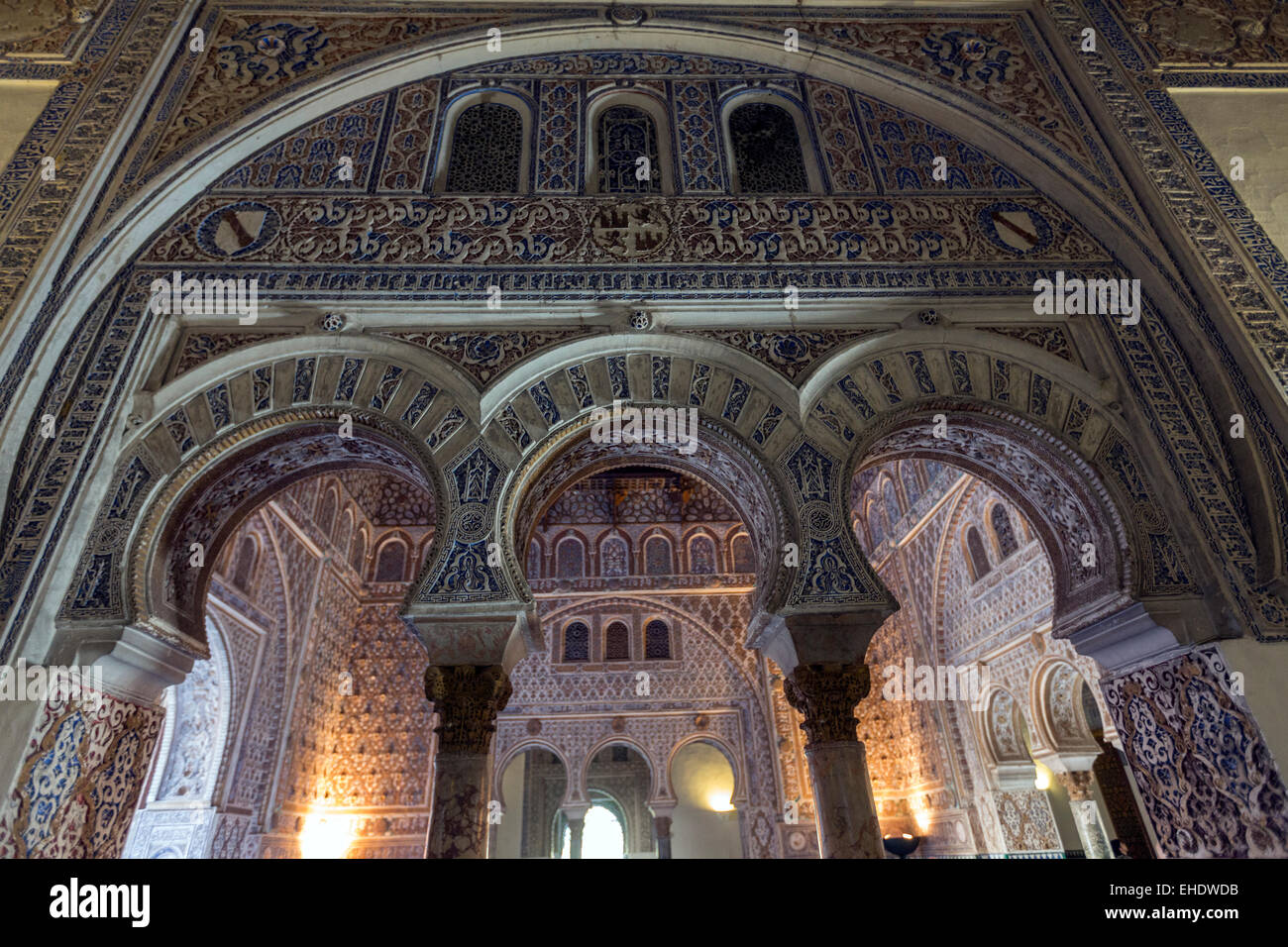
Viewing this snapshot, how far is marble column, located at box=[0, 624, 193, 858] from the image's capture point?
3.45 metres

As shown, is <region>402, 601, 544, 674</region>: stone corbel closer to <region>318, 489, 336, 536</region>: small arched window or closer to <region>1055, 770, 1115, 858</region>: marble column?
<region>318, 489, 336, 536</region>: small arched window

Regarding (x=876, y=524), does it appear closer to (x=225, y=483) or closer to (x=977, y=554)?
(x=977, y=554)

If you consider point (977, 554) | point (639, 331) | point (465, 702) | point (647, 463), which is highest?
point (977, 554)

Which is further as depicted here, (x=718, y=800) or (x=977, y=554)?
(x=718, y=800)

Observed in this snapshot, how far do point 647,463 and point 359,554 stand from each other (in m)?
7.04

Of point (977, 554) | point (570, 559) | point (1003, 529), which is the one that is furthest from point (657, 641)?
point (1003, 529)

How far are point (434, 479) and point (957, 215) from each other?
4084mm

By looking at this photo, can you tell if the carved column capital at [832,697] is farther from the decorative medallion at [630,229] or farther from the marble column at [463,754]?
the decorative medallion at [630,229]

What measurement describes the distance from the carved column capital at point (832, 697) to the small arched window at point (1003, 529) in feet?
15.9

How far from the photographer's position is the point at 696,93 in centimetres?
594

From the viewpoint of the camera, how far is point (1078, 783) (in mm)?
7383

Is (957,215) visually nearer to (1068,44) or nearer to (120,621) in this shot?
(1068,44)

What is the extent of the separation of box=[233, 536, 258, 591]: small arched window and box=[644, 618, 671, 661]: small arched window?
5.47 metres
